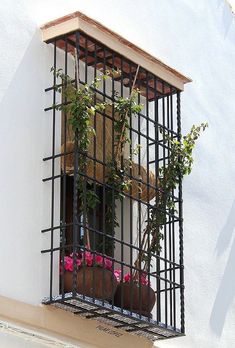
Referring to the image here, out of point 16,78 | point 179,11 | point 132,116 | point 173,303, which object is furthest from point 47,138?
point 179,11

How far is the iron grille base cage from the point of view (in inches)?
316

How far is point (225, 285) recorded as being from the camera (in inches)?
398

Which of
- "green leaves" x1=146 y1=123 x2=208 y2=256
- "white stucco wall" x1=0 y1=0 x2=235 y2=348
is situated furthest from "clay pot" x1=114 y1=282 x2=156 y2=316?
"white stucco wall" x1=0 y1=0 x2=235 y2=348

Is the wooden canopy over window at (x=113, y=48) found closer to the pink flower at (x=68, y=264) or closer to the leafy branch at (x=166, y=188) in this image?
the leafy branch at (x=166, y=188)

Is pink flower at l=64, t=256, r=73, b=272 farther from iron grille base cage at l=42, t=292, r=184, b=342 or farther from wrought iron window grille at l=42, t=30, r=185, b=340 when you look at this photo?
iron grille base cage at l=42, t=292, r=184, b=342

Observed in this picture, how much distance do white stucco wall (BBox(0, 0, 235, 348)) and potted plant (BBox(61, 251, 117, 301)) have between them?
188 mm

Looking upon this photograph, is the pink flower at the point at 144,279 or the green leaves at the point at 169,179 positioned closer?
the pink flower at the point at 144,279

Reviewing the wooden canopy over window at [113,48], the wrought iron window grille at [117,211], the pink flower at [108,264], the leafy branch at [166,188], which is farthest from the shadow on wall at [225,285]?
the pink flower at [108,264]

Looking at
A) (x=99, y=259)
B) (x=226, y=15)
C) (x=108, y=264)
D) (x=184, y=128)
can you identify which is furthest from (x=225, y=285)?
(x=226, y=15)

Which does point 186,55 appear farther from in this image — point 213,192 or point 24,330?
point 24,330

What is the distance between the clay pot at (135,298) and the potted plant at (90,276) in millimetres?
175

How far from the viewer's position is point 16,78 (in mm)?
8406

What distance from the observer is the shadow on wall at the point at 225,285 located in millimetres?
9852

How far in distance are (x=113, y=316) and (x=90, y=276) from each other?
0.37 metres
